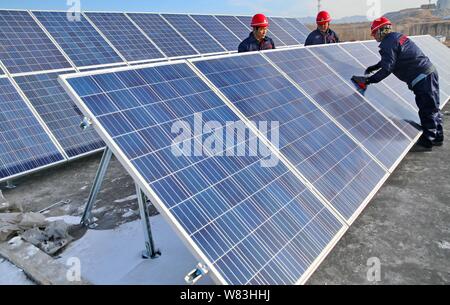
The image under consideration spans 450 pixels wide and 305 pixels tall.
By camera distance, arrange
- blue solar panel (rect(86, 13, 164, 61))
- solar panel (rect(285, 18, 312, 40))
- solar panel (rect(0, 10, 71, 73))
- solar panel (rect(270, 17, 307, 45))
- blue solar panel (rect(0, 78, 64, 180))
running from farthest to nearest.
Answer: solar panel (rect(285, 18, 312, 40))
solar panel (rect(270, 17, 307, 45))
blue solar panel (rect(86, 13, 164, 61))
solar panel (rect(0, 10, 71, 73))
blue solar panel (rect(0, 78, 64, 180))

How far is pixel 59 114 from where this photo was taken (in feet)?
29.6

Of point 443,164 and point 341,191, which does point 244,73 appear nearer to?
point 341,191

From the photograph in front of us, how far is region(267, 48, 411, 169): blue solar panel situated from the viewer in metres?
6.64

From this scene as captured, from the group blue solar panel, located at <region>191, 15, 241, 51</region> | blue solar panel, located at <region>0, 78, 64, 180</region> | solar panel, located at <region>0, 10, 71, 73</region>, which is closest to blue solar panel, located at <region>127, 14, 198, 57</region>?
blue solar panel, located at <region>191, 15, 241, 51</region>

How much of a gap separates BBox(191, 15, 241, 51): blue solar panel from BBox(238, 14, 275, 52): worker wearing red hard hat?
6795 mm

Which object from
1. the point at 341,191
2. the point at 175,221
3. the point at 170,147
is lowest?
the point at 341,191

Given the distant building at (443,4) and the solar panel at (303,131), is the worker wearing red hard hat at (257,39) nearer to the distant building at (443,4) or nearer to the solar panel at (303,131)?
the solar panel at (303,131)

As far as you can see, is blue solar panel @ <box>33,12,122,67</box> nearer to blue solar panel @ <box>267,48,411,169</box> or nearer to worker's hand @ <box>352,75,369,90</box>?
blue solar panel @ <box>267,48,411,169</box>

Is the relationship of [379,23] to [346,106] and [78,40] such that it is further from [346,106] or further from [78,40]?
[78,40]

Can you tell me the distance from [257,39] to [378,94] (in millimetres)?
3454
